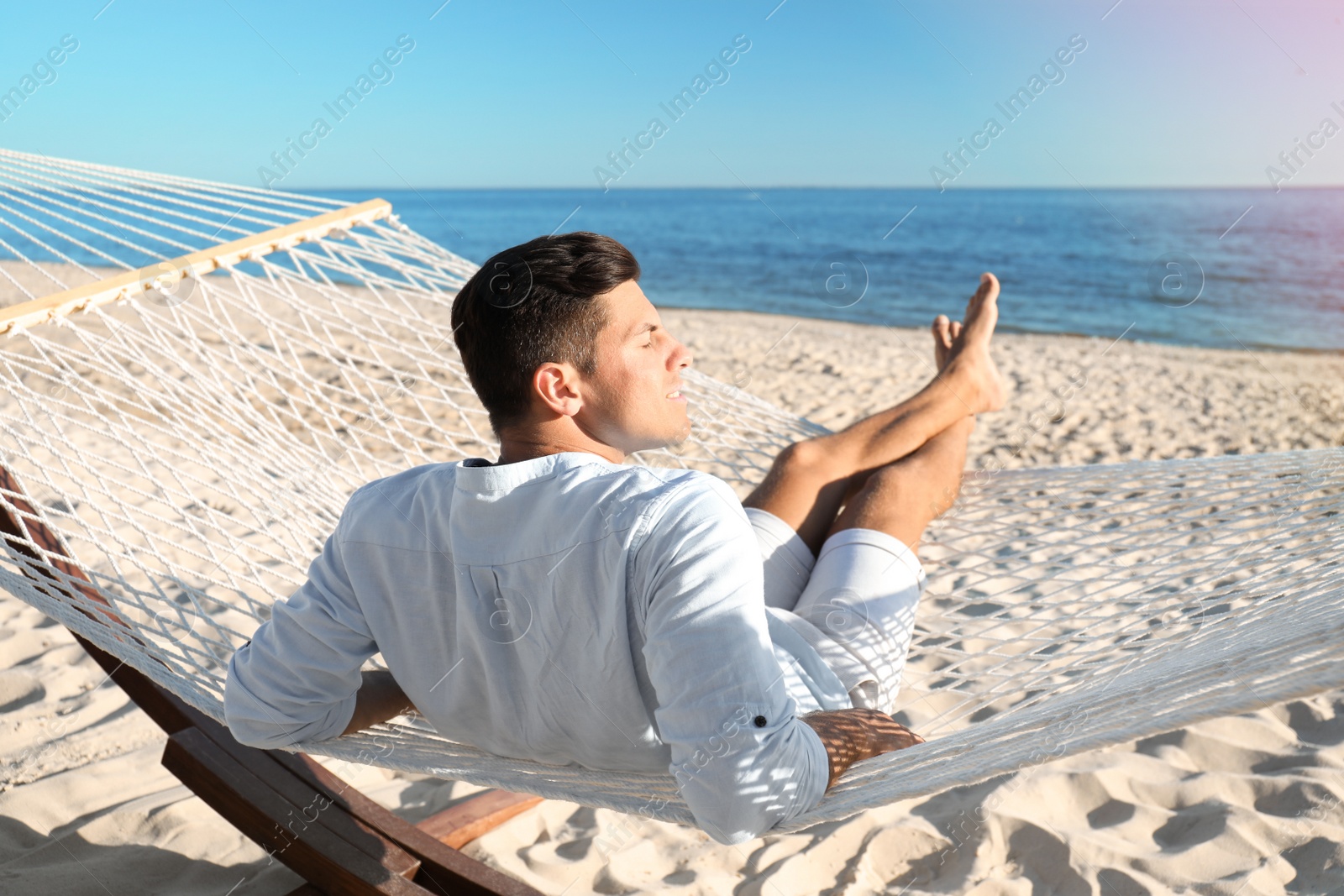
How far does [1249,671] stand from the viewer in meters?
0.70

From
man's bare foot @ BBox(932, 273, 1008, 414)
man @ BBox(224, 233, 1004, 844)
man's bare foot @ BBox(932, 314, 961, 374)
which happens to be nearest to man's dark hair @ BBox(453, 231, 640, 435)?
man @ BBox(224, 233, 1004, 844)

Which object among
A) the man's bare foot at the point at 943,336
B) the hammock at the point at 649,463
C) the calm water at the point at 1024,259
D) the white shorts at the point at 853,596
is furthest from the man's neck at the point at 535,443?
the calm water at the point at 1024,259

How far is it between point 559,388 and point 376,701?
1.34 ft

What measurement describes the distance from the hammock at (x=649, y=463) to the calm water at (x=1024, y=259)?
304 inches

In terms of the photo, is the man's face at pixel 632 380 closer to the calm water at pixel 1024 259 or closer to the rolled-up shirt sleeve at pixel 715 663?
the rolled-up shirt sleeve at pixel 715 663

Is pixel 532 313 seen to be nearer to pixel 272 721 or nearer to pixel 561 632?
pixel 561 632

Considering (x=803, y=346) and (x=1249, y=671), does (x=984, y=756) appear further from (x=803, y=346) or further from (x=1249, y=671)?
(x=803, y=346)

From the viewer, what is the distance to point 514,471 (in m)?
0.71

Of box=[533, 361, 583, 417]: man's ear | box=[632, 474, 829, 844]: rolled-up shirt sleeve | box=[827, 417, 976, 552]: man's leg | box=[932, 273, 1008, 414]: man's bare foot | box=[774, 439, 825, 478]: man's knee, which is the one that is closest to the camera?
box=[632, 474, 829, 844]: rolled-up shirt sleeve

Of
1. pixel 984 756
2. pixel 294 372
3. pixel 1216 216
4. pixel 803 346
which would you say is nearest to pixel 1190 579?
pixel 984 756

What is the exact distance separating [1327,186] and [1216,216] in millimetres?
15763

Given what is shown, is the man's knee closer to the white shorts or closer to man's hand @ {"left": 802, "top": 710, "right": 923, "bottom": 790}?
the white shorts

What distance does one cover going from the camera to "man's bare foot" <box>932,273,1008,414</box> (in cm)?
170

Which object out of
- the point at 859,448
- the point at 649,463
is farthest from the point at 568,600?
the point at 649,463
